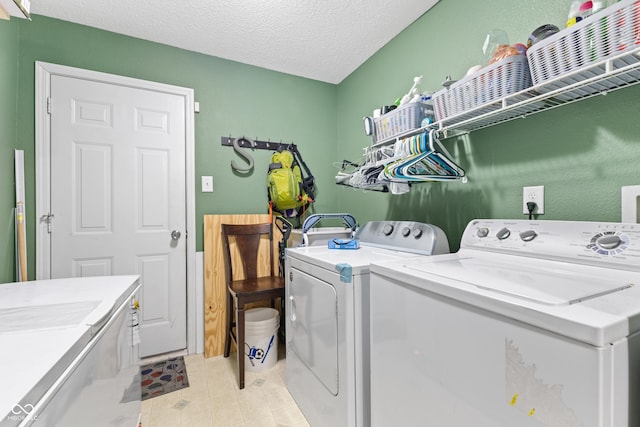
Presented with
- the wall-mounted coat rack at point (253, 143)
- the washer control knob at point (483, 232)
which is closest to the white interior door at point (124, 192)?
the wall-mounted coat rack at point (253, 143)

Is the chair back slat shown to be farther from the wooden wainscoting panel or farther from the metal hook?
the metal hook

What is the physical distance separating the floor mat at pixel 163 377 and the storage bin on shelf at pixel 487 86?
7.75 ft

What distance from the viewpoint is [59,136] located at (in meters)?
2.00

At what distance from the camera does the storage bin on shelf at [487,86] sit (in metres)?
1.15

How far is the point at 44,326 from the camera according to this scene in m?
0.81

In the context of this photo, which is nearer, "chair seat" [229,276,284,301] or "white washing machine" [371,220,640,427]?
"white washing machine" [371,220,640,427]

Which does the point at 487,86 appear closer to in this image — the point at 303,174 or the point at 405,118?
the point at 405,118

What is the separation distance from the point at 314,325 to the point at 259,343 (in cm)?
80

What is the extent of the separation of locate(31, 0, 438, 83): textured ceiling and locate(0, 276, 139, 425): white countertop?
1.77 metres

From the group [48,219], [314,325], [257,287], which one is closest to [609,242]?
[314,325]

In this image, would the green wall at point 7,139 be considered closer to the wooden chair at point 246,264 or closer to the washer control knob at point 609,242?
the wooden chair at point 246,264

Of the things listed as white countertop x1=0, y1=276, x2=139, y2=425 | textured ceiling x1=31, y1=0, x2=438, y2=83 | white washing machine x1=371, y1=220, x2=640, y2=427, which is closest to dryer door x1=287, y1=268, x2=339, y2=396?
white washing machine x1=371, y1=220, x2=640, y2=427

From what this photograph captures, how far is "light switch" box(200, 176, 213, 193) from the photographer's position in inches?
95.5

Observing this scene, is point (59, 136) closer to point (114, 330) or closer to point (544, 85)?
point (114, 330)
